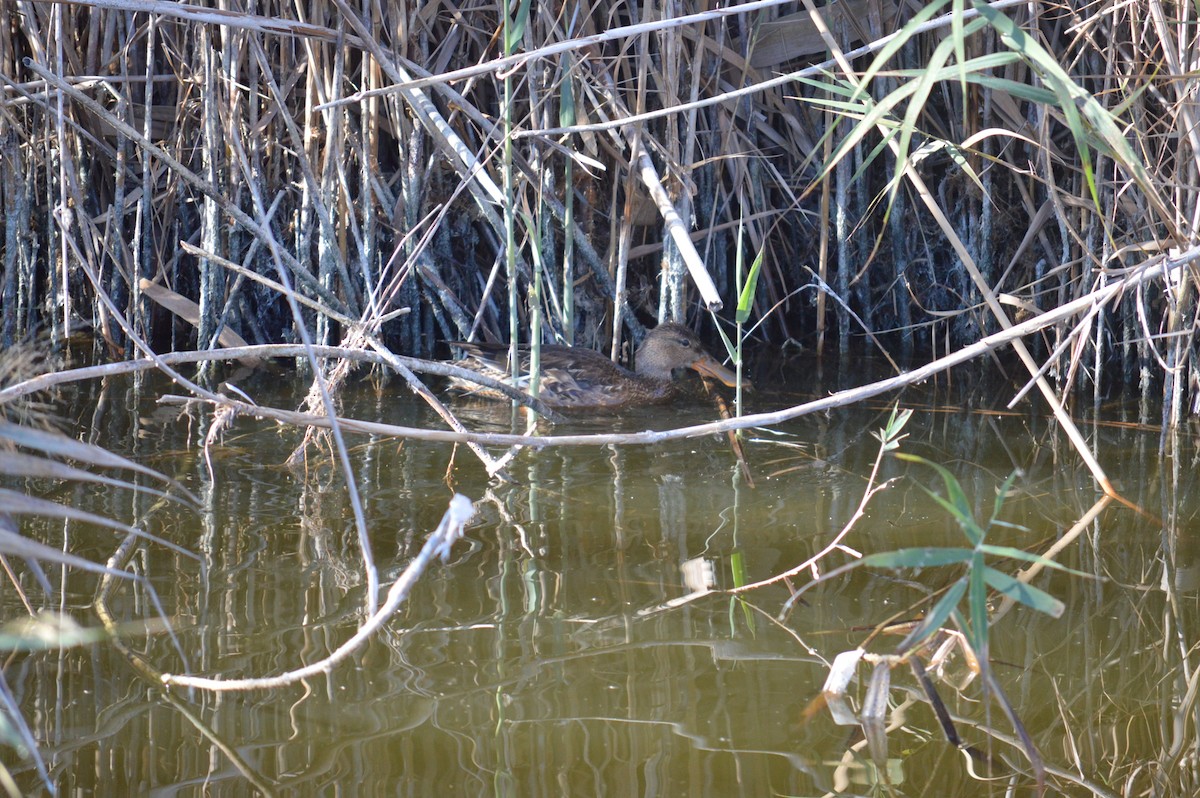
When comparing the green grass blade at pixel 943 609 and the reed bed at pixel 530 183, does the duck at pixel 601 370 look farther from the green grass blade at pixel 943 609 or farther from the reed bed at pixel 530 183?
the green grass blade at pixel 943 609

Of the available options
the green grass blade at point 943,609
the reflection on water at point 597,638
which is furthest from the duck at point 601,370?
the green grass blade at point 943,609


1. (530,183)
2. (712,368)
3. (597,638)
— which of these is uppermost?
(530,183)

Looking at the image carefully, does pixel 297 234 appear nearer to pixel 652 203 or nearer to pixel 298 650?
pixel 652 203

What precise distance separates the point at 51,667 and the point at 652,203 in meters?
4.52

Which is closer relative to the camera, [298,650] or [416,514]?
[298,650]

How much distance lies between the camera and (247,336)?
724cm

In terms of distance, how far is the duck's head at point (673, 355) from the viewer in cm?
665

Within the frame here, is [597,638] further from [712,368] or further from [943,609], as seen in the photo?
[712,368]

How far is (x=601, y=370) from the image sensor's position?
6.51 m

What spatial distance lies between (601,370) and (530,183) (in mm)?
1037

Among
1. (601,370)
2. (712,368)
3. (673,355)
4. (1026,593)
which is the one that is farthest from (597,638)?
(712,368)

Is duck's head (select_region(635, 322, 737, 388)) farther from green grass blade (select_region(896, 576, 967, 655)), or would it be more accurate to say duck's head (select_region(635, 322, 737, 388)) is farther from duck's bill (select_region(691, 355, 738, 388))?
green grass blade (select_region(896, 576, 967, 655))

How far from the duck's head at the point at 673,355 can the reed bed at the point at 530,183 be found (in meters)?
0.15

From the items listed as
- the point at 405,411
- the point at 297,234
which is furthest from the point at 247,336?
the point at 405,411
